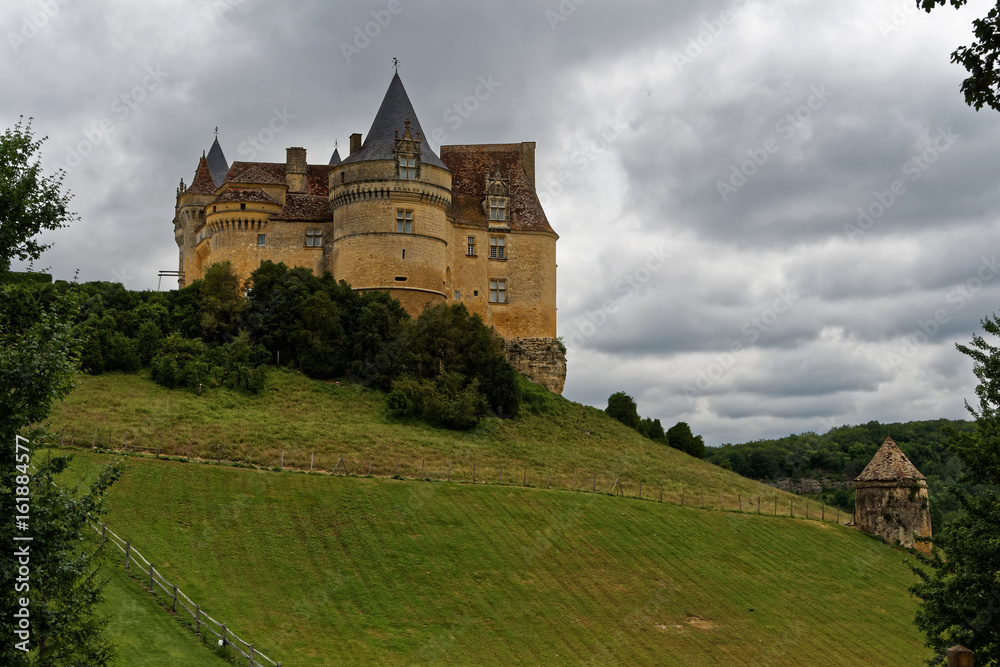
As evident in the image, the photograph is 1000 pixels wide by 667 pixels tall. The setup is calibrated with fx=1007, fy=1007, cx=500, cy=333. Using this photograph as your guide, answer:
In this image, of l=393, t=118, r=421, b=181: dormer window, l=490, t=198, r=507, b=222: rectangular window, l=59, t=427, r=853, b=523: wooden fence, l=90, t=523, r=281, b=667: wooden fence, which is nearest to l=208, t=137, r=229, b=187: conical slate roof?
l=393, t=118, r=421, b=181: dormer window

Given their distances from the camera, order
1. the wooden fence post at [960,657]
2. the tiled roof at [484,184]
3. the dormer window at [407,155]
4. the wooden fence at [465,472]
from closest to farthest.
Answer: the wooden fence post at [960,657], the wooden fence at [465,472], the dormer window at [407,155], the tiled roof at [484,184]

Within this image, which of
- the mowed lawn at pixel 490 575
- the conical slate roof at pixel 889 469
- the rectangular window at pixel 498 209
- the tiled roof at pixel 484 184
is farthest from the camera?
the tiled roof at pixel 484 184

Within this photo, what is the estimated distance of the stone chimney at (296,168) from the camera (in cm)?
6656

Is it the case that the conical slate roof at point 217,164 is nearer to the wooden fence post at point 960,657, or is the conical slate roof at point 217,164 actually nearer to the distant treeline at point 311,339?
the distant treeline at point 311,339

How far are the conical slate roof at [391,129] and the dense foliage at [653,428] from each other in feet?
64.7

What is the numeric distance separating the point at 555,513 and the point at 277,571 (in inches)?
537

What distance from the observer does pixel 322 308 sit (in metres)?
56.8

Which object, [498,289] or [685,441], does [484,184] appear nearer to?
[498,289]

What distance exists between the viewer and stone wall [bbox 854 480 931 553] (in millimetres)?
49750

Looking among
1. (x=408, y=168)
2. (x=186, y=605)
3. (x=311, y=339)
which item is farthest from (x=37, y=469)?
(x=408, y=168)

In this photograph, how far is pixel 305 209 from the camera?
212 ft

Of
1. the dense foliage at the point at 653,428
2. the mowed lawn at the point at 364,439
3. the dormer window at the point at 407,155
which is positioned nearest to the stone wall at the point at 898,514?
the mowed lawn at the point at 364,439

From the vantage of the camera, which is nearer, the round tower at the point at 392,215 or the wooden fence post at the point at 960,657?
the wooden fence post at the point at 960,657

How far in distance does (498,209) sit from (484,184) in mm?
2637
